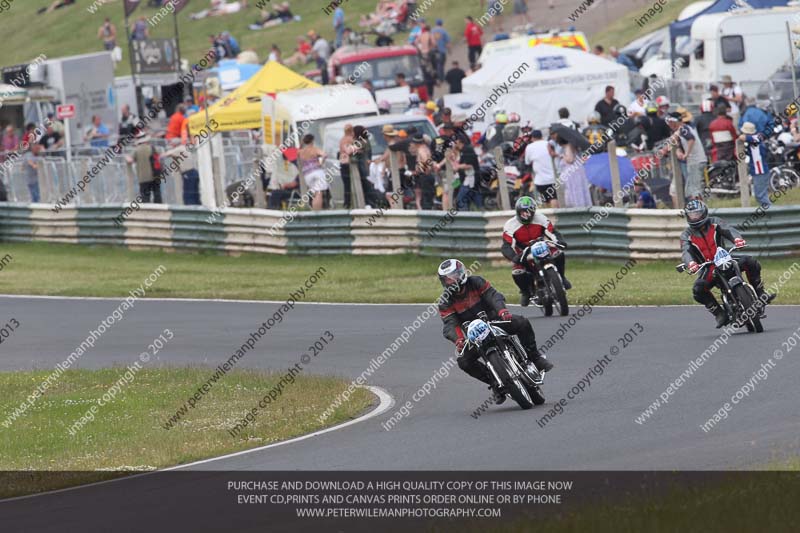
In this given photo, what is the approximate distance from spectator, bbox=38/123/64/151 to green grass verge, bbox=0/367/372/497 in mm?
21234

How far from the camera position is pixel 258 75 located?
32969mm

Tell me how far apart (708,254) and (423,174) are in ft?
32.9

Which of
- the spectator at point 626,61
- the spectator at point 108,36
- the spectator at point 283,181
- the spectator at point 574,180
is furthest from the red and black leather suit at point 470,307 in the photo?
the spectator at point 108,36

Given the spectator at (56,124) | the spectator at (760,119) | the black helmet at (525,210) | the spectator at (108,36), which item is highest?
the spectator at (108,36)

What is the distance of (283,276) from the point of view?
83.7 feet

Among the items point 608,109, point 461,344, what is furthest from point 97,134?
point 461,344

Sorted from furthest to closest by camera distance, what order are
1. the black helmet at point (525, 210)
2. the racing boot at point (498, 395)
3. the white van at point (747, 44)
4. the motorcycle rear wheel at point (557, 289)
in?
the white van at point (747, 44)
the black helmet at point (525, 210)
the motorcycle rear wheel at point (557, 289)
the racing boot at point (498, 395)

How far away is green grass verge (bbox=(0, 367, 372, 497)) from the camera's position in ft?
39.4

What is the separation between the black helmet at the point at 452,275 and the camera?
12.8 metres

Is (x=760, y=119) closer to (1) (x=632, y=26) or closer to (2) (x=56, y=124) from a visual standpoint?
(2) (x=56, y=124)

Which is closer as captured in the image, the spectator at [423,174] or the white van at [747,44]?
the spectator at [423,174]

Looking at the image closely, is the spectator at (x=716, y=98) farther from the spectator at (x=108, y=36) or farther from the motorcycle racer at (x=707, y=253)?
the spectator at (x=108, y=36)

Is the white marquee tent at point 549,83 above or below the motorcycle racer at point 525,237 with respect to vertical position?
above

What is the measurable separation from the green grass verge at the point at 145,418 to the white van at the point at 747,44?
18.5 m
